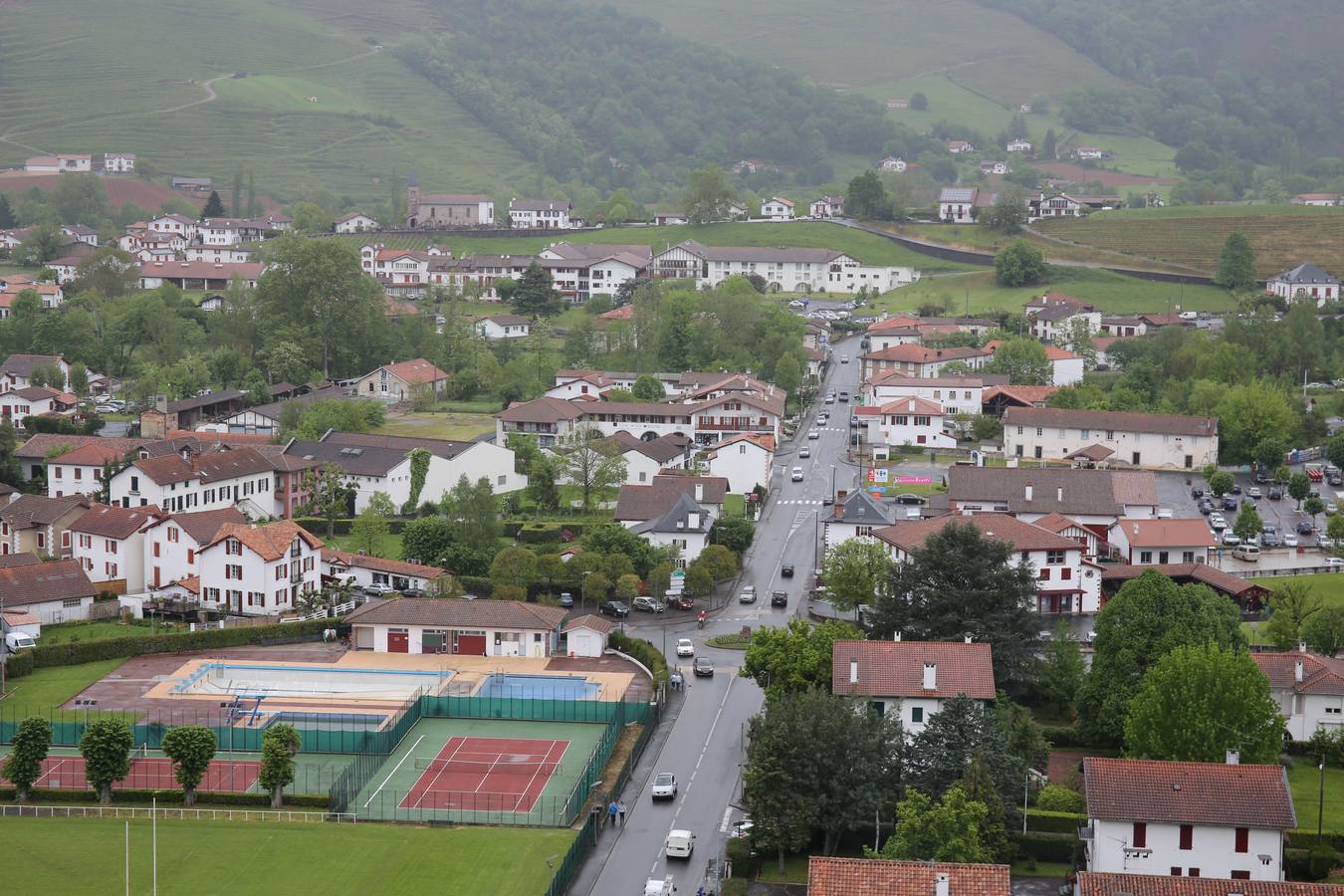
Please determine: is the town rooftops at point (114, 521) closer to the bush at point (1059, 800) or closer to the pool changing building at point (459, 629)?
the pool changing building at point (459, 629)

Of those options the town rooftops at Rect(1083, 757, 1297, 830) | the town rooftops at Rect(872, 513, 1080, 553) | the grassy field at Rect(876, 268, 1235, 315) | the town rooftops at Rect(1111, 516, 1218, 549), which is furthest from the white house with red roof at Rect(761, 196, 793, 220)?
the town rooftops at Rect(1083, 757, 1297, 830)

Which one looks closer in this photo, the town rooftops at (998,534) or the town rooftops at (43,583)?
the town rooftops at (43,583)

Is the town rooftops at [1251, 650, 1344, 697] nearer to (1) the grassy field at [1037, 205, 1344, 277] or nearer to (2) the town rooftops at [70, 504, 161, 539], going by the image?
(2) the town rooftops at [70, 504, 161, 539]

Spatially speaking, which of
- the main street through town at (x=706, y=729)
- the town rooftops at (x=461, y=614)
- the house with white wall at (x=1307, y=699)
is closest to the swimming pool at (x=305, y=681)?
the town rooftops at (x=461, y=614)

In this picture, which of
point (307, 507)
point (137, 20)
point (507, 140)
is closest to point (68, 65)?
point (137, 20)

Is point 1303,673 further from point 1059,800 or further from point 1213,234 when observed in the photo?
point 1213,234

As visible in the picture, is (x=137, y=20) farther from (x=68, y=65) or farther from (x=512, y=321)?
(x=512, y=321)
